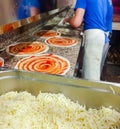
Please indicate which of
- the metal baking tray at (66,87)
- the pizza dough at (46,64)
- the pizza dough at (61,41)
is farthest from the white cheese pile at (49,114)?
the pizza dough at (61,41)

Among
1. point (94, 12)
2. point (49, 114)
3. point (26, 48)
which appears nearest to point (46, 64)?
point (26, 48)

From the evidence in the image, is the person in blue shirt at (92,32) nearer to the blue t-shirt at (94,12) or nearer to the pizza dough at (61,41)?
the blue t-shirt at (94,12)

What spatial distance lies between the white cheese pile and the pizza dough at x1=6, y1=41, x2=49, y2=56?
2.56 feet

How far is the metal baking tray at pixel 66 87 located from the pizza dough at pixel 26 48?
70cm

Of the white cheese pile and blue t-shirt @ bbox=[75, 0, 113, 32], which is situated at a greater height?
blue t-shirt @ bbox=[75, 0, 113, 32]

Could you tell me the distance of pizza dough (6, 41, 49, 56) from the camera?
1813 mm

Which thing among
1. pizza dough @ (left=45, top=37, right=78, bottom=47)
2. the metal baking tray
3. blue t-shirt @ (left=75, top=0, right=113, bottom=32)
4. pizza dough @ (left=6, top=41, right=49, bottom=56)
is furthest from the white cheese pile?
blue t-shirt @ (left=75, top=0, right=113, bottom=32)

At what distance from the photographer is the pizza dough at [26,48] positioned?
1.81 metres

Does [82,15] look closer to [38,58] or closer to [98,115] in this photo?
[38,58]

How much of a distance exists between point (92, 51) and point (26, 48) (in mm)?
879

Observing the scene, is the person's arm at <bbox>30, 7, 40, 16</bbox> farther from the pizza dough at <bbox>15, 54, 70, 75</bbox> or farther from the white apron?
the white apron

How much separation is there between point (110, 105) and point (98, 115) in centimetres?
10

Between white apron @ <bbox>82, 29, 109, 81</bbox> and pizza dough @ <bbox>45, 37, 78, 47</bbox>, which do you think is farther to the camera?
white apron @ <bbox>82, 29, 109, 81</bbox>

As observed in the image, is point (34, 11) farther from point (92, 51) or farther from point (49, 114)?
point (92, 51)
